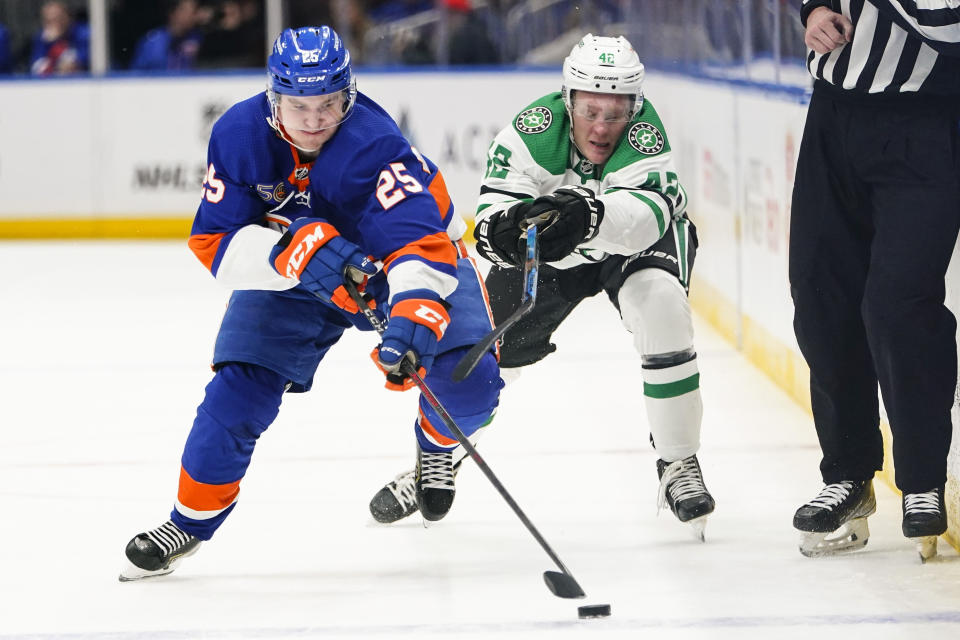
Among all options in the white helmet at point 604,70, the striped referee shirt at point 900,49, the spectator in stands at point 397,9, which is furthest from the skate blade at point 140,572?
the spectator in stands at point 397,9

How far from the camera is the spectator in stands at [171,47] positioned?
950 centimetres

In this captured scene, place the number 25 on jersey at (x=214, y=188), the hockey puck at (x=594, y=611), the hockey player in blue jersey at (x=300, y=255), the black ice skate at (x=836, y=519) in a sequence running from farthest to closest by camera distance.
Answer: the black ice skate at (x=836, y=519), the number 25 on jersey at (x=214, y=188), the hockey player in blue jersey at (x=300, y=255), the hockey puck at (x=594, y=611)

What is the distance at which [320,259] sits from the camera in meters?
2.82

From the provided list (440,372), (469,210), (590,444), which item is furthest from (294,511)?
(469,210)

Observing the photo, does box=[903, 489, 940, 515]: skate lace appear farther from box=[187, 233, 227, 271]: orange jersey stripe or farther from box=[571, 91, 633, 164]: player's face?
box=[187, 233, 227, 271]: orange jersey stripe

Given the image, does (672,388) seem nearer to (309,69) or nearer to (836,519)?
(836,519)

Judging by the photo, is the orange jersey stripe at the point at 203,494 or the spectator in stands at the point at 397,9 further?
the spectator in stands at the point at 397,9

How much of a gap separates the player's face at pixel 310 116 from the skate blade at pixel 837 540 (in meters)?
1.28

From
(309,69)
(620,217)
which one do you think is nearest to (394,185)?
(309,69)

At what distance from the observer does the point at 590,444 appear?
4.27 meters

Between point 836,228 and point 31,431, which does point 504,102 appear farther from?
point 836,228

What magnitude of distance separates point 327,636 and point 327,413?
2.12m

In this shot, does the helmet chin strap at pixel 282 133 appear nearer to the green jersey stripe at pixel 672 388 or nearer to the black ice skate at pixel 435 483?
the black ice skate at pixel 435 483

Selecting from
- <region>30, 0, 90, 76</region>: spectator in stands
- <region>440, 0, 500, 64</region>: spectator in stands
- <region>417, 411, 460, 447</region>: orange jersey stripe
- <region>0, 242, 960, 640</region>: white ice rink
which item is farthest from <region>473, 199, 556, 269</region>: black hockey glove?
<region>30, 0, 90, 76</region>: spectator in stands
